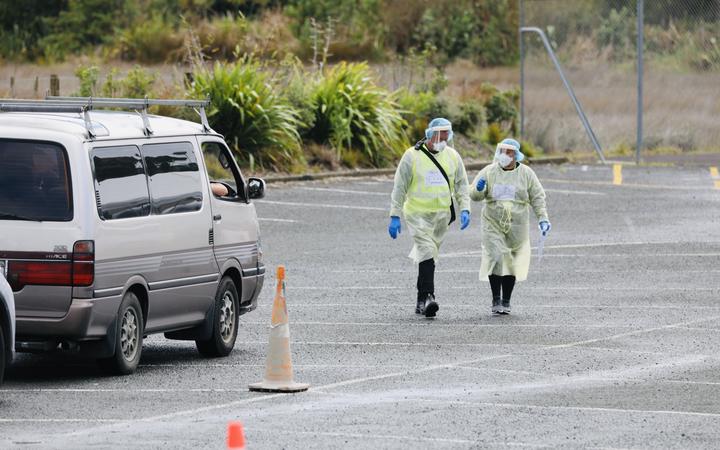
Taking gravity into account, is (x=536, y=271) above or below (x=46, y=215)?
below

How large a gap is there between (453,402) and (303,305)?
532 cm

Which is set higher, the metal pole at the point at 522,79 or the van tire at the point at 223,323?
the metal pole at the point at 522,79

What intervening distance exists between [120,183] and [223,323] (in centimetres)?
178

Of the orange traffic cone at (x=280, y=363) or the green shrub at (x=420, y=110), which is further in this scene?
the green shrub at (x=420, y=110)

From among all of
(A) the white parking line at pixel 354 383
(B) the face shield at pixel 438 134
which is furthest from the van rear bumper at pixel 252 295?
(B) the face shield at pixel 438 134

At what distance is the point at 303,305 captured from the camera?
50.8 feet

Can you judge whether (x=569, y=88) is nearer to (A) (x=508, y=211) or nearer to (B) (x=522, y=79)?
(B) (x=522, y=79)

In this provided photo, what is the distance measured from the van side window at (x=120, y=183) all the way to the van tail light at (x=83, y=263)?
288 millimetres

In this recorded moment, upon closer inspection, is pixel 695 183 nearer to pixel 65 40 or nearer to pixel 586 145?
pixel 586 145

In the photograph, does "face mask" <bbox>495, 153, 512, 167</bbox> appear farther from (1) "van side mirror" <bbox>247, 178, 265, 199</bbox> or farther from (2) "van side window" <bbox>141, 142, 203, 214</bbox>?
(2) "van side window" <bbox>141, 142, 203, 214</bbox>

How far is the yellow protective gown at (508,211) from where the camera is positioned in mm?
15523

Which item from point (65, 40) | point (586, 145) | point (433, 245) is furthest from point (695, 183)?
point (65, 40)

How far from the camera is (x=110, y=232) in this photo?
11.2 metres

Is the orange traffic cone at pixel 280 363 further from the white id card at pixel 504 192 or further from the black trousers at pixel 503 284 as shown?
the white id card at pixel 504 192
